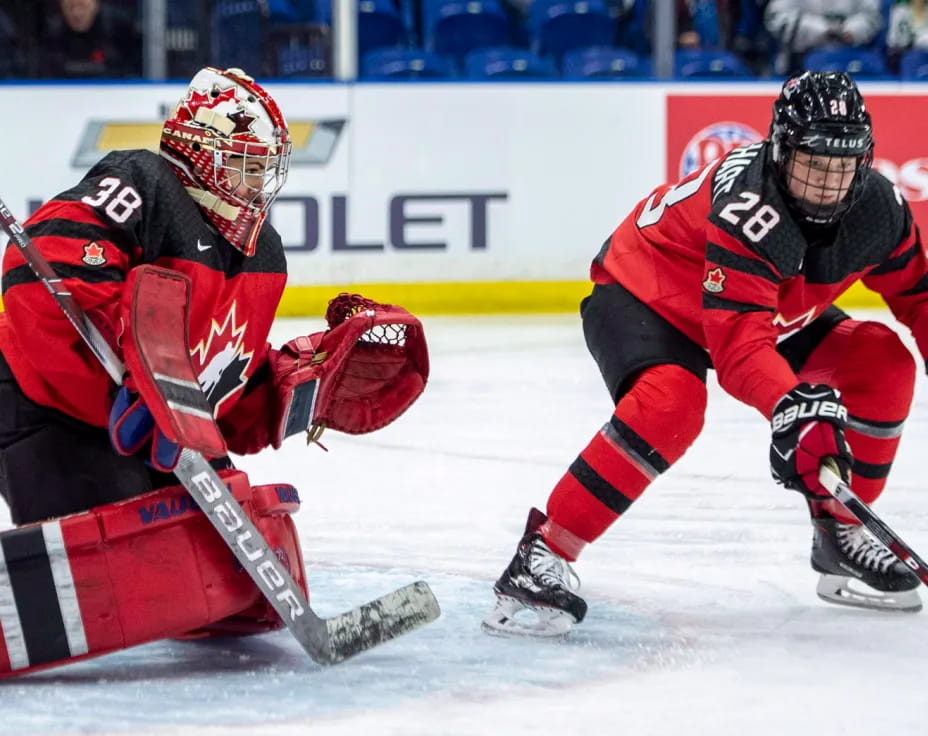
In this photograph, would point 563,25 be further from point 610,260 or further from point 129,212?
point 129,212

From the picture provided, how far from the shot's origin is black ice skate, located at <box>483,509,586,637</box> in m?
2.24

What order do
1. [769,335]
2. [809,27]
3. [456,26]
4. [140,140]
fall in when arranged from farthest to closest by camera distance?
[456,26]
[809,27]
[140,140]
[769,335]

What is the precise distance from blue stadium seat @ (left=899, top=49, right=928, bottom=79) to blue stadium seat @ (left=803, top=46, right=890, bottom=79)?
7cm

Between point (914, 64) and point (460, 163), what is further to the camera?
point (914, 64)

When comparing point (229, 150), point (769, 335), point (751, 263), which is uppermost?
point (229, 150)

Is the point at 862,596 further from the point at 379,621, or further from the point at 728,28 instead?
the point at 728,28

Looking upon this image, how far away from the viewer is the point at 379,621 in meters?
2.13

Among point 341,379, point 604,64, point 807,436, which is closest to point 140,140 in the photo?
point 604,64

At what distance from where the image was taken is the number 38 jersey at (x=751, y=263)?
2.21m

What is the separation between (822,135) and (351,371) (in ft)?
2.66

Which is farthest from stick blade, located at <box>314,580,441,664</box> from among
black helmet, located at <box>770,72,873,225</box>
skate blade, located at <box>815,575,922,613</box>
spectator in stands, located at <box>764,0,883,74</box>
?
spectator in stands, located at <box>764,0,883,74</box>

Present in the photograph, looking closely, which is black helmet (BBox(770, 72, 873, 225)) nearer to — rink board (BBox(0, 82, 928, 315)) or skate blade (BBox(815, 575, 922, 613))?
skate blade (BBox(815, 575, 922, 613))

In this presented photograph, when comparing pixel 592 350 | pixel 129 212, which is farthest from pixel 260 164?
pixel 592 350

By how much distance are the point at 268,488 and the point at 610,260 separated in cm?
74
